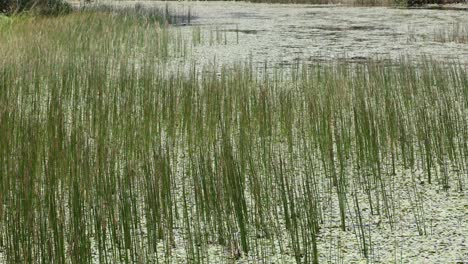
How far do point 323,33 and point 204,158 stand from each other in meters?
5.60

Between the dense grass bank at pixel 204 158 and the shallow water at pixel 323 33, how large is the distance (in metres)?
1.32

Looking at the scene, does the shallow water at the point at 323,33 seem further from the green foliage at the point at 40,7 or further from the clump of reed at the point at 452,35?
the green foliage at the point at 40,7

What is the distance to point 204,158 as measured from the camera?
11.2 feet

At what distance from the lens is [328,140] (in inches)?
149

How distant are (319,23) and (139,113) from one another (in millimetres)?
6103

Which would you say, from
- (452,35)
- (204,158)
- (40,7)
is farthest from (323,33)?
(204,158)

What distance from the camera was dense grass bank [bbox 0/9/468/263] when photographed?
2.53 metres

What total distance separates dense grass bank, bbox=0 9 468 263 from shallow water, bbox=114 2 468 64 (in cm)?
132

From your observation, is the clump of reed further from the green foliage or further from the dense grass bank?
the green foliage

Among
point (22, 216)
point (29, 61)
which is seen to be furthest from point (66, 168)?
point (29, 61)

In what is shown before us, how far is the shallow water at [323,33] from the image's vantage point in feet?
22.7

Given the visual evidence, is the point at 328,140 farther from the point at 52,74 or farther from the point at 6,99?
the point at 52,74

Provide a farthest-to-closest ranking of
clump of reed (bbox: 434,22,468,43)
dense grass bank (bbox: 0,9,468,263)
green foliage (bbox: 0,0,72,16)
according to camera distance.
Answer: green foliage (bbox: 0,0,72,16) → clump of reed (bbox: 434,22,468,43) → dense grass bank (bbox: 0,9,468,263)

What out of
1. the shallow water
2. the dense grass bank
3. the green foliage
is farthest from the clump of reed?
the green foliage
